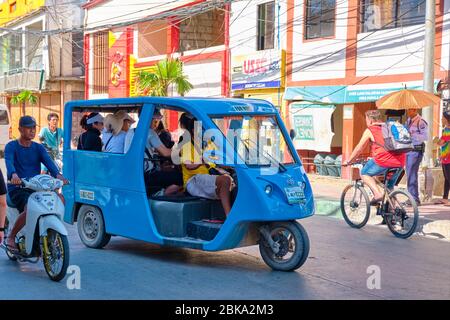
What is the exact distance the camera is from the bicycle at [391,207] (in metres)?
9.31

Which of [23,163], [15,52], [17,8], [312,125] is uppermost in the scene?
[17,8]

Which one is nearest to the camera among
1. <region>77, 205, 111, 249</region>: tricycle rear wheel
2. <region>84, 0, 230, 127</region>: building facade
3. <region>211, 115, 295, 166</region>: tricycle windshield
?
<region>211, 115, 295, 166</region>: tricycle windshield

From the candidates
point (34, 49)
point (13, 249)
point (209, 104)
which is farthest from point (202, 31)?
point (13, 249)

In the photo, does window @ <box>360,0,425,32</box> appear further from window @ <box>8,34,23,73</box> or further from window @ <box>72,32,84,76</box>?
window @ <box>8,34,23,73</box>

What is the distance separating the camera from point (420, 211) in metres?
11.7

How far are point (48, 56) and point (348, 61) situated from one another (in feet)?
73.1

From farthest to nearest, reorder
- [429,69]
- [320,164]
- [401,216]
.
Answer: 1. [320,164]
2. [429,69]
3. [401,216]

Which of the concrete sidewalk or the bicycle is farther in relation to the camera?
the concrete sidewalk

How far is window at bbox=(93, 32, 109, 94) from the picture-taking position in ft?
104

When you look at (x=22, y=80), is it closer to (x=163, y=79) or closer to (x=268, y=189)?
(x=163, y=79)

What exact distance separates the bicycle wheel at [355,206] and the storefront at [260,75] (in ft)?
33.2

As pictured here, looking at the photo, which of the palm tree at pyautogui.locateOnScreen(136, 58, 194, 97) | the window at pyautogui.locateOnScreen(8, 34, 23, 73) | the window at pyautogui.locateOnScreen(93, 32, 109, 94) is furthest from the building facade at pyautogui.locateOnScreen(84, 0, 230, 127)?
the window at pyautogui.locateOnScreen(8, 34, 23, 73)

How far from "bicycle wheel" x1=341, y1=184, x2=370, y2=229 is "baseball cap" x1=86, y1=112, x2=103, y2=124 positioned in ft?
13.1
